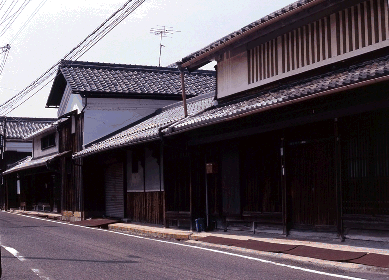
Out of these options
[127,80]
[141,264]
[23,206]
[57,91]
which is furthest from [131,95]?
[23,206]

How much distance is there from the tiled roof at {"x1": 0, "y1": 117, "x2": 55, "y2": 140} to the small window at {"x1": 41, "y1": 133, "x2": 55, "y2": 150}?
38.6 feet

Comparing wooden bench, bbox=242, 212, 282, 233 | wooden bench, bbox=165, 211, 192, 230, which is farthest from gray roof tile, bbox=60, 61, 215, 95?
wooden bench, bbox=242, 212, 282, 233

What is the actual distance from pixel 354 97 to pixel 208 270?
4.70 meters

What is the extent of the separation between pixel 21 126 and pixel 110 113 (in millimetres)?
25962

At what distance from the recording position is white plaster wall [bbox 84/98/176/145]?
88.9 ft

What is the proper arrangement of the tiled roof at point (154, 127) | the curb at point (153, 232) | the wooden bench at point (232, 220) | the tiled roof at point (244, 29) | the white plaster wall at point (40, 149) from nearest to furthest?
the tiled roof at point (244, 29) → the wooden bench at point (232, 220) → the curb at point (153, 232) → the tiled roof at point (154, 127) → the white plaster wall at point (40, 149)

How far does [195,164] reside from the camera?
56.5ft

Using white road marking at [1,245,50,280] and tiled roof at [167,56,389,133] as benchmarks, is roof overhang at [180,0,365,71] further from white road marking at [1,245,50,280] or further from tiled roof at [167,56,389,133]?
white road marking at [1,245,50,280]

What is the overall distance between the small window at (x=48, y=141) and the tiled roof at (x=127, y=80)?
4.10 meters

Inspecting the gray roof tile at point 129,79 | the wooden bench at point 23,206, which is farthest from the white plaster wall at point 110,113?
the wooden bench at point 23,206

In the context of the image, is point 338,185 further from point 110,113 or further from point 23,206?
point 23,206

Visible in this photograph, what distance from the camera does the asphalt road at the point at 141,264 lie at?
8.38m

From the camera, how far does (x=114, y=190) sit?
26.1m

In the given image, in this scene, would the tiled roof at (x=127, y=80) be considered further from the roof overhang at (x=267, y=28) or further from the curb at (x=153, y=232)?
the roof overhang at (x=267, y=28)
